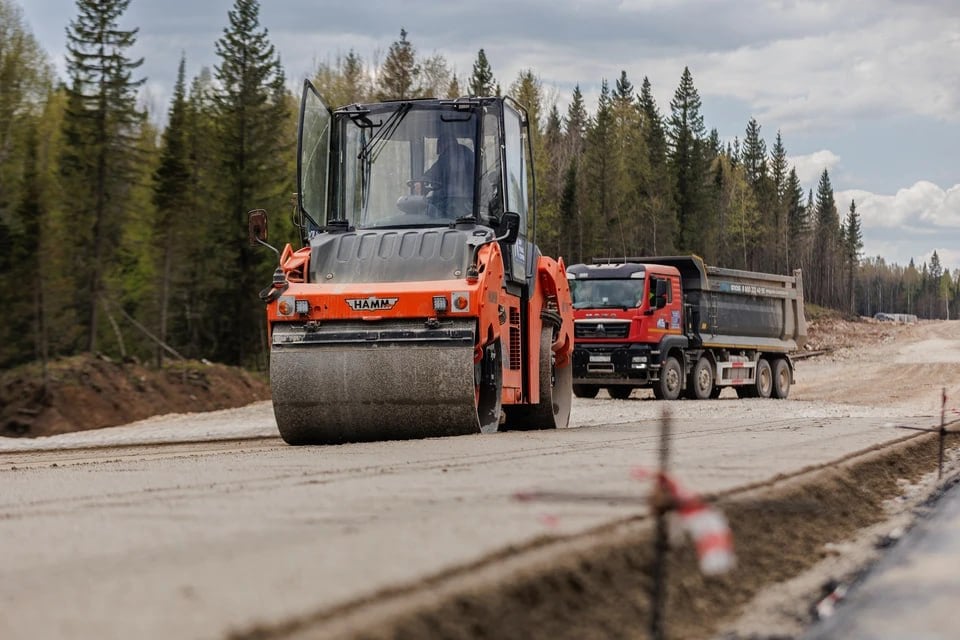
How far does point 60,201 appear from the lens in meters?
39.9

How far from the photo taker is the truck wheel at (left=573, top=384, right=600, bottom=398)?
93.6ft

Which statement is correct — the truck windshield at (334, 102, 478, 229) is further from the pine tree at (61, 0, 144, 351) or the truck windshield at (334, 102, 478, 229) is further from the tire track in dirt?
the pine tree at (61, 0, 144, 351)

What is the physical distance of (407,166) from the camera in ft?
43.2

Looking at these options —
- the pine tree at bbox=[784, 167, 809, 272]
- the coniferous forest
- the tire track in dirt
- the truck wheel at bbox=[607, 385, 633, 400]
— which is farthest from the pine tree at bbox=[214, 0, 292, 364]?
the pine tree at bbox=[784, 167, 809, 272]

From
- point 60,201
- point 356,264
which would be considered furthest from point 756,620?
point 60,201

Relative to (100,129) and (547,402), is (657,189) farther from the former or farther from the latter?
(547,402)

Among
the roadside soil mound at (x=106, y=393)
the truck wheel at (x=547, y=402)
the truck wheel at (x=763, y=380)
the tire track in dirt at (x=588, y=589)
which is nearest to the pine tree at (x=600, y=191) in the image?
the roadside soil mound at (x=106, y=393)

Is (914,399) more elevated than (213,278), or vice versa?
(213,278)

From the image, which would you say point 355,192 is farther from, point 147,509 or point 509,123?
point 147,509

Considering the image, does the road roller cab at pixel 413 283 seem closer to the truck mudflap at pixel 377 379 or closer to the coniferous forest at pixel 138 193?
the truck mudflap at pixel 377 379

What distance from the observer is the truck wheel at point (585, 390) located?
1123 inches

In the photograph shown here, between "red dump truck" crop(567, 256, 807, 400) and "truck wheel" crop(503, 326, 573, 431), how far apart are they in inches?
455

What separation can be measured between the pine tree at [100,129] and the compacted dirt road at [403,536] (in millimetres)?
32184

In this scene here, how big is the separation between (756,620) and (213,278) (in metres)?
44.0
